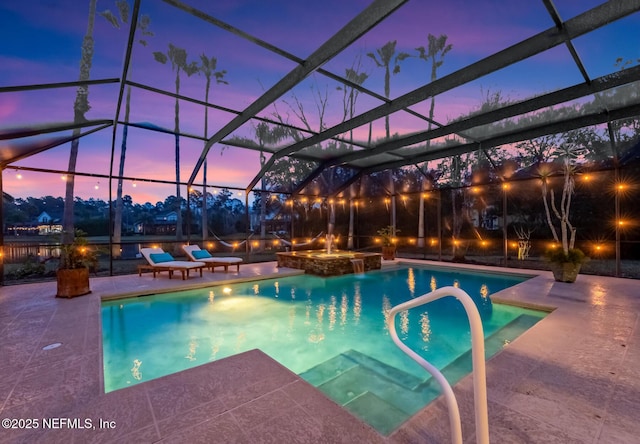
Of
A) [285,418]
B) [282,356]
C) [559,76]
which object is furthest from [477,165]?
[285,418]

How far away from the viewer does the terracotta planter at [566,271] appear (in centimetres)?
609

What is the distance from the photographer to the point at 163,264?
278 inches

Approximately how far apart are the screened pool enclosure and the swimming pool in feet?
12.0

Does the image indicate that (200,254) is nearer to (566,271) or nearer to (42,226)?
(42,226)

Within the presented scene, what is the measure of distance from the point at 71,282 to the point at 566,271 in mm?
9526

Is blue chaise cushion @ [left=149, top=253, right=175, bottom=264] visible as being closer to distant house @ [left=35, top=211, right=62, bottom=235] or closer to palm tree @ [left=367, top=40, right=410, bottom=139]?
distant house @ [left=35, top=211, right=62, bottom=235]

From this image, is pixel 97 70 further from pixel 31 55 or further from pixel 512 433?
pixel 512 433

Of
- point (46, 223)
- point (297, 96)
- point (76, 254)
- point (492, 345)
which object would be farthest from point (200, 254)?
point (492, 345)

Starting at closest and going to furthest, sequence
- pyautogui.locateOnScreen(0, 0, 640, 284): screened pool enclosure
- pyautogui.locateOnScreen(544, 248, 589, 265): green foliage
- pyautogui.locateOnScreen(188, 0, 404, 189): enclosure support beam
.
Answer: pyautogui.locateOnScreen(188, 0, 404, 189): enclosure support beam, pyautogui.locateOnScreen(0, 0, 640, 284): screened pool enclosure, pyautogui.locateOnScreen(544, 248, 589, 265): green foliage

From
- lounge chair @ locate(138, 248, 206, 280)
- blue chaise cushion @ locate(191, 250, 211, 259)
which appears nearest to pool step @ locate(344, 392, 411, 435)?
lounge chair @ locate(138, 248, 206, 280)

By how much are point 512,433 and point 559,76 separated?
5707mm

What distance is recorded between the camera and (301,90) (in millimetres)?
6027

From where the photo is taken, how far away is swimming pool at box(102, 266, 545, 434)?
2.83 m

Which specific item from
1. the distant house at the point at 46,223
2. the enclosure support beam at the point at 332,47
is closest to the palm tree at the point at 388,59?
the enclosure support beam at the point at 332,47
